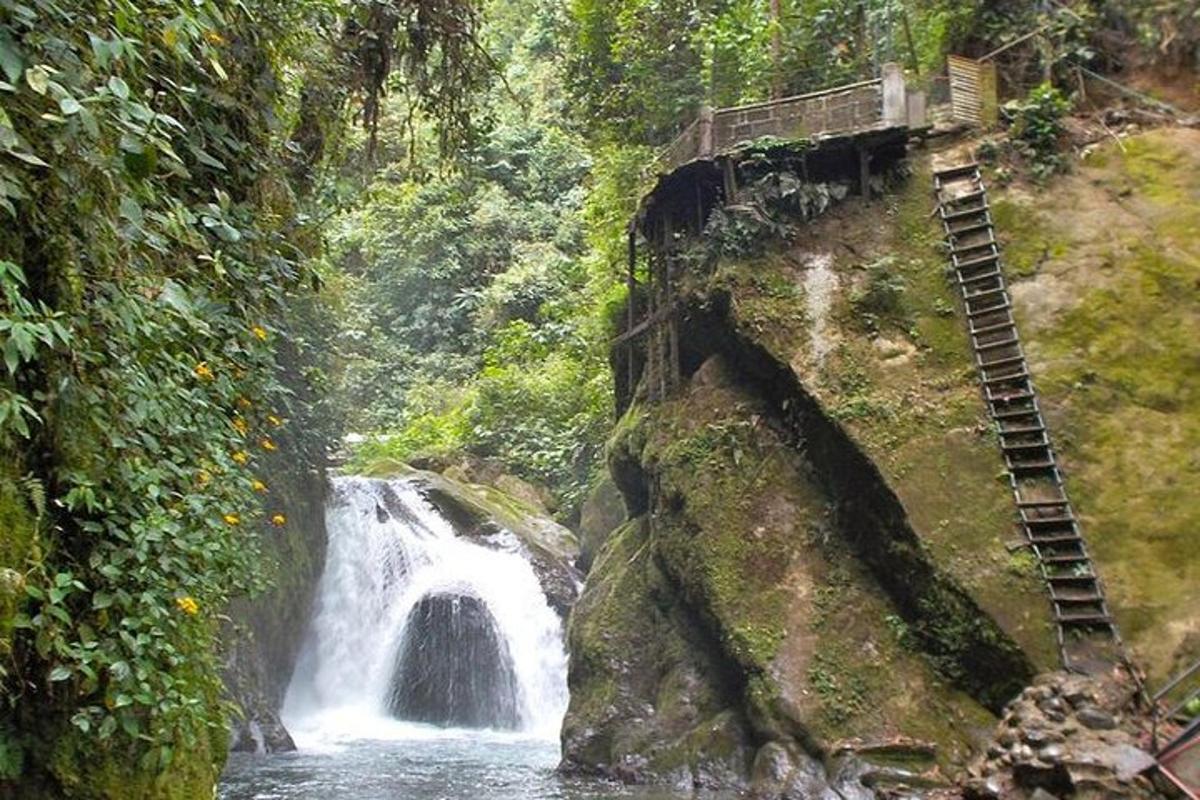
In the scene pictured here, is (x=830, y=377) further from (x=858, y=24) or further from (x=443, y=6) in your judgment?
(x=858, y=24)

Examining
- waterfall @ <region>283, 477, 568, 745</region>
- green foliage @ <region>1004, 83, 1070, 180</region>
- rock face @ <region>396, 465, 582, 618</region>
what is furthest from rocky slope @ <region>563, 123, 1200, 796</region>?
rock face @ <region>396, 465, 582, 618</region>

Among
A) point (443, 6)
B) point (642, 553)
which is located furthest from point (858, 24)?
point (443, 6)

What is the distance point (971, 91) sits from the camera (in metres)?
13.4

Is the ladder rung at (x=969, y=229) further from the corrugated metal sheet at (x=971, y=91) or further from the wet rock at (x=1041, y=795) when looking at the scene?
the wet rock at (x=1041, y=795)

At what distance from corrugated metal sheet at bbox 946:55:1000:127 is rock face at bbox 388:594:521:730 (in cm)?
1116

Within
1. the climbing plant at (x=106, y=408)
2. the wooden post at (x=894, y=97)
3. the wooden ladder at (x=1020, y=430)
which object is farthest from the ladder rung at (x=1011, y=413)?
the climbing plant at (x=106, y=408)

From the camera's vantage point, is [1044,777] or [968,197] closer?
[1044,777]

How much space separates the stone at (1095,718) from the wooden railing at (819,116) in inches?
283

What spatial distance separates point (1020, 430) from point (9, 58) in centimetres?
979

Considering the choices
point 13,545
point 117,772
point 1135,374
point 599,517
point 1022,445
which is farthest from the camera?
point 599,517

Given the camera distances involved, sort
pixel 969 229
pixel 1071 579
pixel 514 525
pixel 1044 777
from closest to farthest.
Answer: pixel 1044 777
pixel 1071 579
pixel 969 229
pixel 514 525

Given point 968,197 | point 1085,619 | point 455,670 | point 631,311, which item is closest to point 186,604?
point 1085,619

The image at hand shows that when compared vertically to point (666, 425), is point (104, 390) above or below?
below

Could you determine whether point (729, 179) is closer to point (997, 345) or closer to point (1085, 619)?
point (997, 345)
